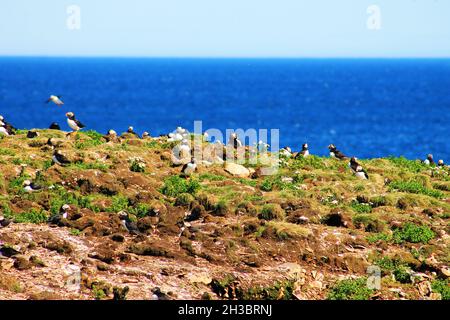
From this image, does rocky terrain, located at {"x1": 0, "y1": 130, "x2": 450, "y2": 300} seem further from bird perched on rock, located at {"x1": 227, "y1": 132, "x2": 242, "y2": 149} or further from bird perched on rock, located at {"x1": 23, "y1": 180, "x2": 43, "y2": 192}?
bird perched on rock, located at {"x1": 227, "y1": 132, "x2": 242, "y2": 149}

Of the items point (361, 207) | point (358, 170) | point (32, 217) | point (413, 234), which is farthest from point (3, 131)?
point (413, 234)

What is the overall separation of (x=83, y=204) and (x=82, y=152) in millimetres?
4159

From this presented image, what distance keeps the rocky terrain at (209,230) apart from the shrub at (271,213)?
1.3 inches

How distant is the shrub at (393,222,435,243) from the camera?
1923cm

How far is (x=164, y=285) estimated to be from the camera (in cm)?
1593

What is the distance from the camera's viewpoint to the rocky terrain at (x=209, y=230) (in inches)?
634

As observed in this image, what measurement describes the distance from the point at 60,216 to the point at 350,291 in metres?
7.69

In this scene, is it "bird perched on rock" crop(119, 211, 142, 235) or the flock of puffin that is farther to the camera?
the flock of puffin

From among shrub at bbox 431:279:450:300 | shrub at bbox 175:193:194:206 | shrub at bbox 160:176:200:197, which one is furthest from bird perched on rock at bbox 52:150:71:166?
shrub at bbox 431:279:450:300

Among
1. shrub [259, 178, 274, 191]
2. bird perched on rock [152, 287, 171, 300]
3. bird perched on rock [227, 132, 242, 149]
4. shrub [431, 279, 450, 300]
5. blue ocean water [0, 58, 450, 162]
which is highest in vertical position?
bird perched on rock [227, 132, 242, 149]

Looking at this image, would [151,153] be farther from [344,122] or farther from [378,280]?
[344,122]

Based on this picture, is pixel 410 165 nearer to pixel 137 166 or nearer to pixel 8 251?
pixel 137 166

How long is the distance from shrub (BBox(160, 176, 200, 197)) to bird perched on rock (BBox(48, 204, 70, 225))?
139 inches

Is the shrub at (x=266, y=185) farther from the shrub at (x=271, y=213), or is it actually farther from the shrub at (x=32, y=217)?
the shrub at (x=32, y=217)
